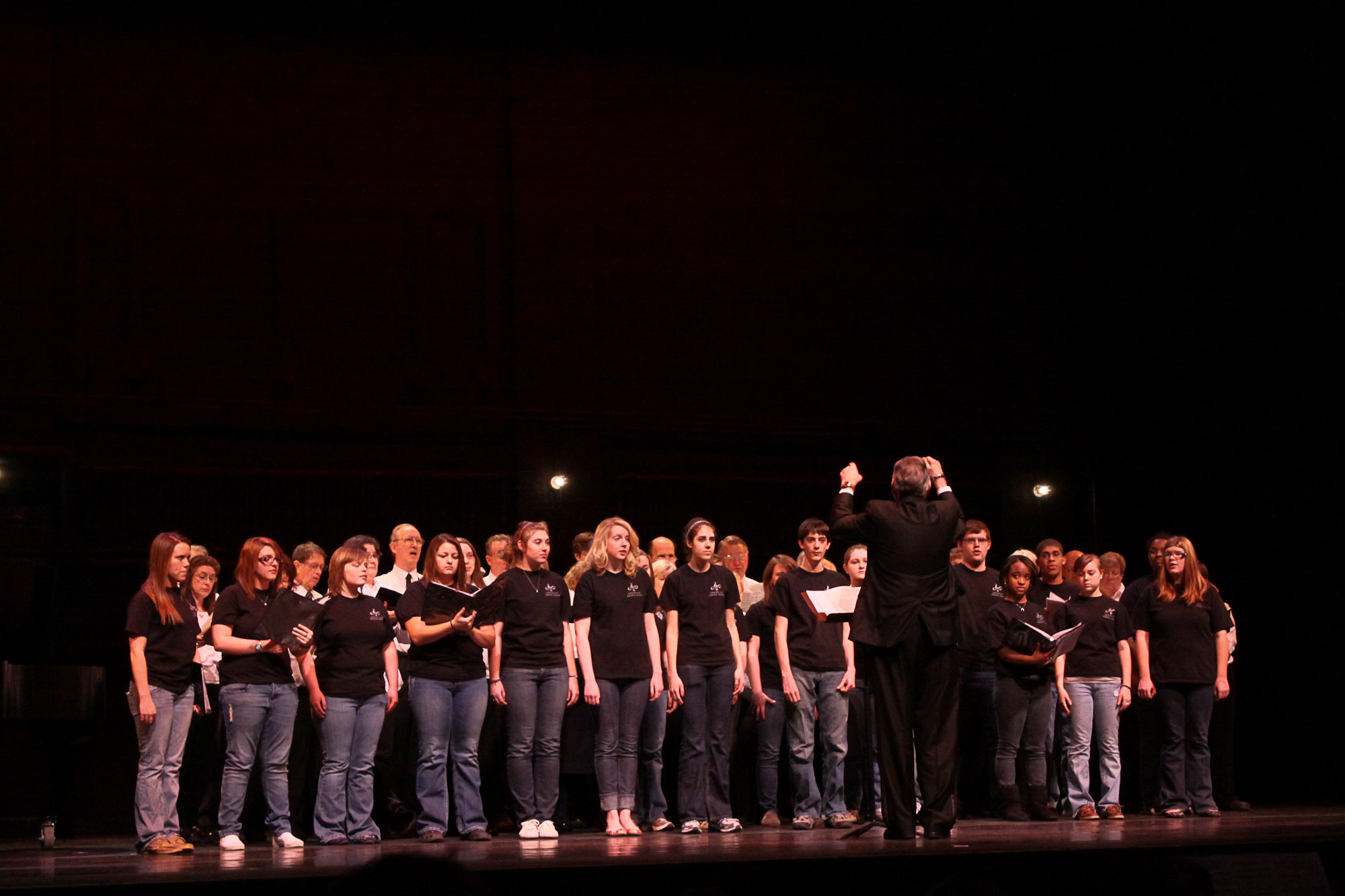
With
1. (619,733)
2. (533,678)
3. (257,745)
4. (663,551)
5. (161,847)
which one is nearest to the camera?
(161,847)

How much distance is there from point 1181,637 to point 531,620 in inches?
152

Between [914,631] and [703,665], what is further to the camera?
[703,665]

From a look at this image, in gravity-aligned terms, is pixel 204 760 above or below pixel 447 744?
below

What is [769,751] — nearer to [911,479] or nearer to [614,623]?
[614,623]

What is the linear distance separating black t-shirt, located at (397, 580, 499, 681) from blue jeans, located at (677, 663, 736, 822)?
3.87 feet

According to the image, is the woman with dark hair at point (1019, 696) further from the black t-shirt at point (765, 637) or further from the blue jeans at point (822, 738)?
the black t-shirt at point (765, 637)

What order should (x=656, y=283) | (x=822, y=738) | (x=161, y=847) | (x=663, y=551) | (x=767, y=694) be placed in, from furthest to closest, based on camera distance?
1. (x=656, y=283)
2. (x=663, y=551)
3. (x=767, y=694)
4. (x=822, y=738)
5. (x=161, y=847)

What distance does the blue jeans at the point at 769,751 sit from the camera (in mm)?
8438

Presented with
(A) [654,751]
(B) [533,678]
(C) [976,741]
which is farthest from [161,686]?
(C) [976,741]

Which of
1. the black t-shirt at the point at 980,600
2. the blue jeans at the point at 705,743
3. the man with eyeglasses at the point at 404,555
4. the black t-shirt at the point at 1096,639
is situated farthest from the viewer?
the black t-shirt at the point at 1096,639

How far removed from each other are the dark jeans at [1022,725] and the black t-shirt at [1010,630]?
42 mm

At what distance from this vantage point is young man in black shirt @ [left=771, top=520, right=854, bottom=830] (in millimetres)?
8195

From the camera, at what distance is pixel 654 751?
7727 millimetres

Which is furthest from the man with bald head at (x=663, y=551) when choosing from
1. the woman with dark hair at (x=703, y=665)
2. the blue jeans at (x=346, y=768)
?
the blue jeans at (x=346, y=768)
